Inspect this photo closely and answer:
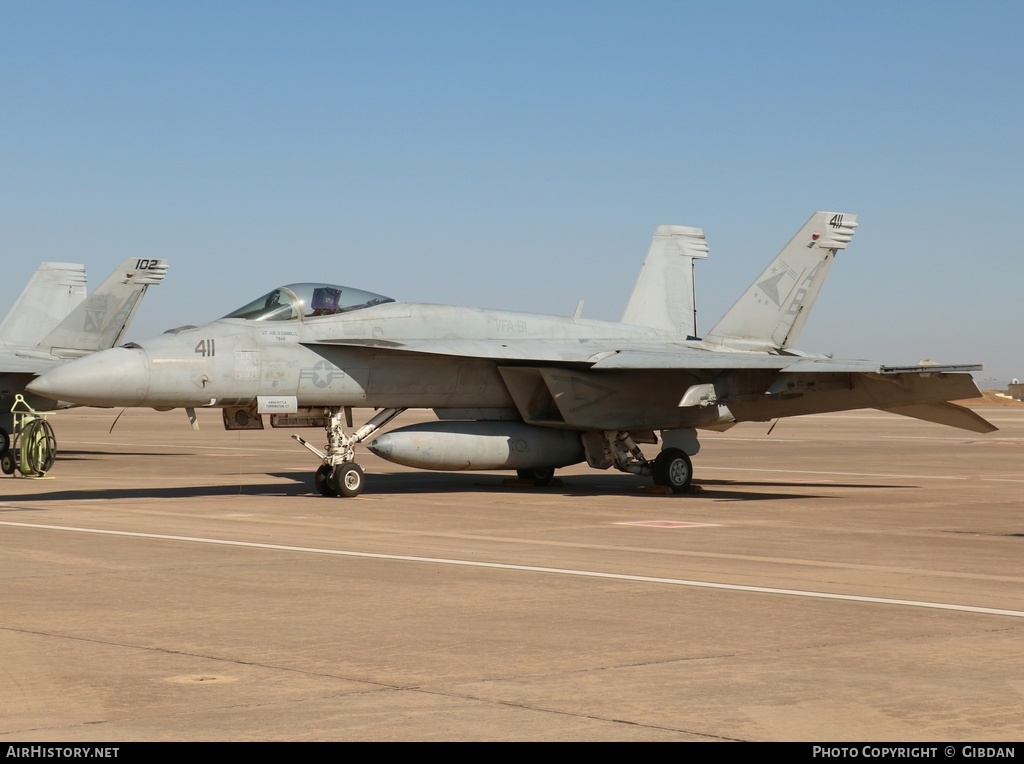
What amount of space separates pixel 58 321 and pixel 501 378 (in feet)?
60.1

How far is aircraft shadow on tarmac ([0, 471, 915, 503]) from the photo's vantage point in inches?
680

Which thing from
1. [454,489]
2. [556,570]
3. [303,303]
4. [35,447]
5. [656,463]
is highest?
[303,303]

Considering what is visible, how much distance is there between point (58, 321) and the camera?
3238 centimetres

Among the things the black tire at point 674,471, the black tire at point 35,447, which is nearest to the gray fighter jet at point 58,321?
the black tire at point 35,447

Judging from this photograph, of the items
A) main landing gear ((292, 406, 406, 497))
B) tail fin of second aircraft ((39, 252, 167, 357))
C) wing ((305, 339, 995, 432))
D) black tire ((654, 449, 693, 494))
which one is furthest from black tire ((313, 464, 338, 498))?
tail fin of second aircraft ((39, 252, 167, 357))

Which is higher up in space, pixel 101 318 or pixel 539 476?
pixel 101 318

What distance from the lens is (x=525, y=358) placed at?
17406 mm

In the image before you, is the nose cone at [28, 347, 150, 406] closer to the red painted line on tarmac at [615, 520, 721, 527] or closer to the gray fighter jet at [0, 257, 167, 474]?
the red painted line on tarmac at [615, 520, 721, 527]

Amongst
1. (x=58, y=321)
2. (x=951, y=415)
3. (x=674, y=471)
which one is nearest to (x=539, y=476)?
(x=674, y=471)

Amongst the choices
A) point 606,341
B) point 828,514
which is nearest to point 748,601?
point 828,514

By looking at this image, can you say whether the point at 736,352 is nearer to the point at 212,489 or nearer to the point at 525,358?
the point at 525,358

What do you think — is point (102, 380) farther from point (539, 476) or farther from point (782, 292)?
point (782, 292)

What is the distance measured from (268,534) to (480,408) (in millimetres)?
6506

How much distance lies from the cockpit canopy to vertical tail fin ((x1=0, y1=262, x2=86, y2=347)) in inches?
653
